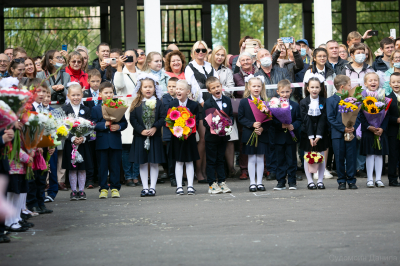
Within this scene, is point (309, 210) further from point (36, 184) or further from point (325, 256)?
point (36, 184)

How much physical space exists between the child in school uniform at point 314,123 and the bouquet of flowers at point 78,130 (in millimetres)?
3631

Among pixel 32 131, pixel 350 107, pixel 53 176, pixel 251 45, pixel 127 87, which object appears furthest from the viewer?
pixel 251 45

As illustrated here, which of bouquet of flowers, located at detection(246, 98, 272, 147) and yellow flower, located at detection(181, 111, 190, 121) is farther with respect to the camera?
bouquet of flowers, located at detection(246, 98, 272, 147)

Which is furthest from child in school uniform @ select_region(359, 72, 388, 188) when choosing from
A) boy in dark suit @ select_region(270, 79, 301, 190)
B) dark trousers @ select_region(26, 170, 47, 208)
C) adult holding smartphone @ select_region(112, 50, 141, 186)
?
dark trousers @ select_region(26, 170, 47, 208)

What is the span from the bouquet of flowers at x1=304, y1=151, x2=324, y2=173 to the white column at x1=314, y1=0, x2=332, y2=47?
5685 mm

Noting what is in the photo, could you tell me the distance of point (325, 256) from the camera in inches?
208

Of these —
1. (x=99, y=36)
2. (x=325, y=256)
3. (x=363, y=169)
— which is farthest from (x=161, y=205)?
(x=99, y=36)

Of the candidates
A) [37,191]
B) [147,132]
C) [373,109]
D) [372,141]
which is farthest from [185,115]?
[372,141]

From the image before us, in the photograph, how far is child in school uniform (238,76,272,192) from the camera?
9875 mm

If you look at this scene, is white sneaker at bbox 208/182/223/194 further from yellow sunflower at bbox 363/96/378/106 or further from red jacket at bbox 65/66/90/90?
red jacket at bbox 65/66/90/90

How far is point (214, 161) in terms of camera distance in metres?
9.78

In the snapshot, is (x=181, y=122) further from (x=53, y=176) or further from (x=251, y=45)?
(x=251, y=45)

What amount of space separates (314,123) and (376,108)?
106 cm

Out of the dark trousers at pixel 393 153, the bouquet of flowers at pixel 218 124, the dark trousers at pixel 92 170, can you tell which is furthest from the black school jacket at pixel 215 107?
the dark trousers at pixel 393 153
